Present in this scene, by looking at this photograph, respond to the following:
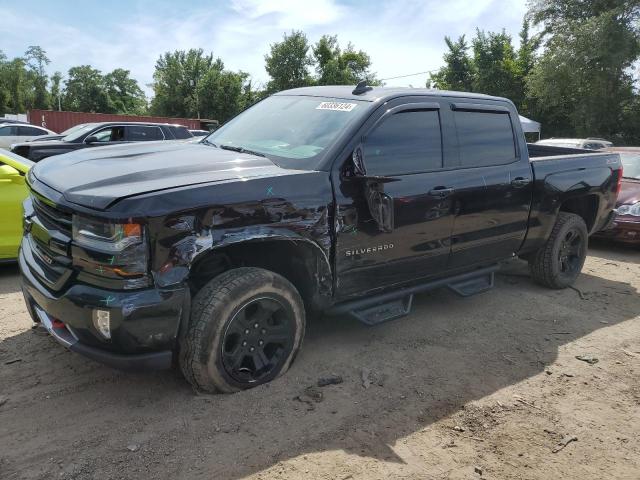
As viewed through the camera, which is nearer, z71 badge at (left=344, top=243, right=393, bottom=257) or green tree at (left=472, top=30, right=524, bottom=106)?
z71 badge at (left=344, top=243, right=393, bottom=257)

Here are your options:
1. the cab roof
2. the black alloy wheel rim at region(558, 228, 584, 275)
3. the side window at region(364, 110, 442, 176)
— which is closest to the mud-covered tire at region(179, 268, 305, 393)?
the side window at region(364, 110, 442, 176)

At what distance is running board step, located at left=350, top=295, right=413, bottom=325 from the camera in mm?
3826

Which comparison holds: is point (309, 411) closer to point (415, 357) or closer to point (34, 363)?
point (415, 357)

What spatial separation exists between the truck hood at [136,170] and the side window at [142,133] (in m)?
9.55

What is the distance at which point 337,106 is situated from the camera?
392 centimetres

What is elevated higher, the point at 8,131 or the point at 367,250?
the point at 367,250

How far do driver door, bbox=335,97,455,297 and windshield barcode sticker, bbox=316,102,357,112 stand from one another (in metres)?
0.22

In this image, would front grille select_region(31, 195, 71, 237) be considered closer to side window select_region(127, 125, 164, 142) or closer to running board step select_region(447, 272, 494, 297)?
running board step select_region(447, 272, 494, 297)

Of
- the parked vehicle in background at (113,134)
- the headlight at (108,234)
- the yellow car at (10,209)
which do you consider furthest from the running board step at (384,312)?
the parked vehicle in background at (113,134)

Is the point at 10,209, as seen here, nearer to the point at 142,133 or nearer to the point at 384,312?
the point at 384,312

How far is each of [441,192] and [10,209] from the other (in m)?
4.19

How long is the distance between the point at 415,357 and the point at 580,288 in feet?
9.66

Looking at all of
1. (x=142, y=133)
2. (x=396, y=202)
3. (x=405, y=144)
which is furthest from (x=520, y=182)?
(x=142, y=133)

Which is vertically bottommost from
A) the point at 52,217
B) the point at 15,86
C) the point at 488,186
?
the point at 52,217
